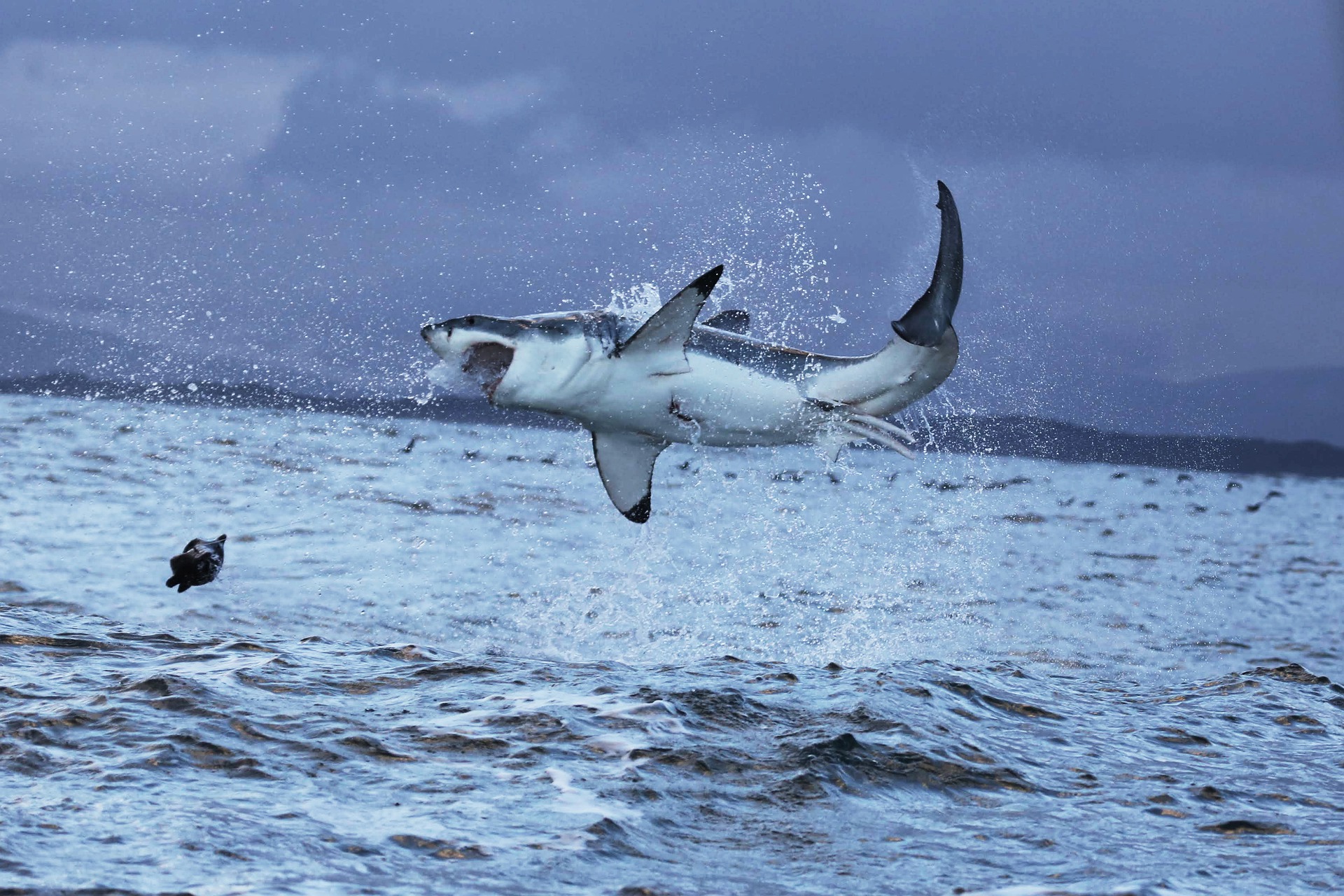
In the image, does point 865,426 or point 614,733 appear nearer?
point 614,733

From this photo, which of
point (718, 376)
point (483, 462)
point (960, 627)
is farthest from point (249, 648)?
point (483, 462)

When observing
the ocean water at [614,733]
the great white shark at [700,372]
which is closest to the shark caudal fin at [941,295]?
the great white shark at [700,372]

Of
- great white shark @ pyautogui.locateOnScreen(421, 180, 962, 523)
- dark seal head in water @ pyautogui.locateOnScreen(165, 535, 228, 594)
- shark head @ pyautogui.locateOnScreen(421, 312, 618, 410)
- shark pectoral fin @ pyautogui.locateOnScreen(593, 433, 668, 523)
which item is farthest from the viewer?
Answer: dark seal head in water @ pyautogui.locateOnScreen(165, 535, 228, 594)

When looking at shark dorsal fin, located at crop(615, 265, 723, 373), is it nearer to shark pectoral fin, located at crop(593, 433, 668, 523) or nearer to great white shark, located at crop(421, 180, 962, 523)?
great white shark, located at crop(421, 180, 962, 523)

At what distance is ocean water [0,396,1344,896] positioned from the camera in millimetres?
6008

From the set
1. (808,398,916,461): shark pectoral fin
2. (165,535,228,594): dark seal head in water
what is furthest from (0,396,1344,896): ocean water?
(808,398,916,461): shark pectoral fin

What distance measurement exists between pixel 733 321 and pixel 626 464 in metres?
1.58

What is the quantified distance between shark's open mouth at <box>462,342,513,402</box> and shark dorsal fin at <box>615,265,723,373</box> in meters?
0.85

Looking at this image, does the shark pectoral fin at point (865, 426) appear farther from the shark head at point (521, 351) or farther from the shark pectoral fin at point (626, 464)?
the shark head at point (521, 351)

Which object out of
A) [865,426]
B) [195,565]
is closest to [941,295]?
[865,426]

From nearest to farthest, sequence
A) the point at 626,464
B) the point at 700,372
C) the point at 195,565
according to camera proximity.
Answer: the point at 700,372 → the point at 626,464 → the point at 195,565

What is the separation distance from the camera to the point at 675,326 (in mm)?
9086

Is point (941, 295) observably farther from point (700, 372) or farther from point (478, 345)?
point (478, 345)

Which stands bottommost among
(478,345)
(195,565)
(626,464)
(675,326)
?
(195,565)
